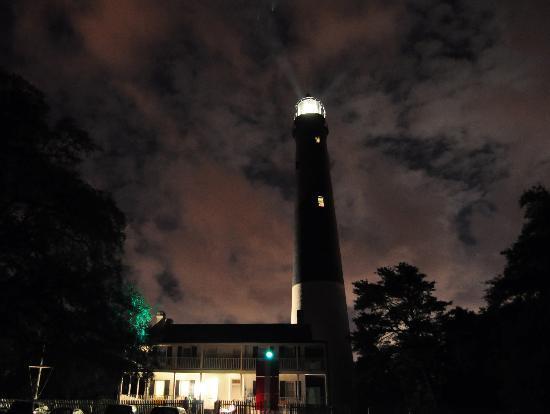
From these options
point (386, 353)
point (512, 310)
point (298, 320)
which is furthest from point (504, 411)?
point (298, 320)

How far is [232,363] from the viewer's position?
3272cm

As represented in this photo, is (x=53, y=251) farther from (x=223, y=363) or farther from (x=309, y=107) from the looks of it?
(x=309, y=107)

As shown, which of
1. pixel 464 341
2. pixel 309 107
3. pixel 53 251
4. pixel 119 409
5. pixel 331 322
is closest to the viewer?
pixel 53 251

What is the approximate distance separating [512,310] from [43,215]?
62.8 ft

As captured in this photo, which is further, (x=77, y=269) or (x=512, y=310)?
(x=512, y=310)

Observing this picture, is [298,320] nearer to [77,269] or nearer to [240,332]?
[240,332]

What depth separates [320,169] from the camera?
140 ft

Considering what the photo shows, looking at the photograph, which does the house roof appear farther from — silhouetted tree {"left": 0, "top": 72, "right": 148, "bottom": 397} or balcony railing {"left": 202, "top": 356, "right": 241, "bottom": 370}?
silhouetted tree {"left": 0, "top": 72, "right": 148, "bottom": 397}

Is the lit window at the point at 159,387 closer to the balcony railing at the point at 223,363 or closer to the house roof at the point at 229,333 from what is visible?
the house roof at the point at 229,333

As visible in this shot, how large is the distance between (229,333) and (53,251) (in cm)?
2531

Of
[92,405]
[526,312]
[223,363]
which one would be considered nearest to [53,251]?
[92,405]

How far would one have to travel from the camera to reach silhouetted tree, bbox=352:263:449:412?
28031 millimetres

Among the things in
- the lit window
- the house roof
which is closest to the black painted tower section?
the house roof

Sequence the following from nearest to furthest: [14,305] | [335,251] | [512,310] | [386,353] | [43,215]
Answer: [14,305], [43,215], [512,310], [386,353], [335,251]
